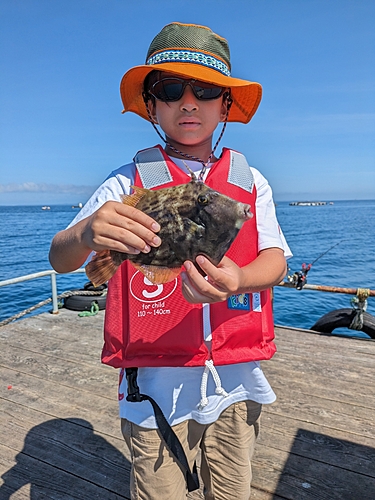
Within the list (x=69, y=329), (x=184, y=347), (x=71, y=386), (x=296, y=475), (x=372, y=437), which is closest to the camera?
(x=184, y=347)

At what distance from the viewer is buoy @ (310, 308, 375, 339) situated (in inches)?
259

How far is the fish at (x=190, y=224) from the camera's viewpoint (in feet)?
5.39

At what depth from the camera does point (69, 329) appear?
274 inches

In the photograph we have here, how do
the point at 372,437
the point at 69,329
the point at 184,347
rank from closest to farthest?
1. the point at 184,347
2. the point at 372,437
3. the point at 69,329

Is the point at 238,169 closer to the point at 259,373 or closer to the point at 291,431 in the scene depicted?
the point at 259,373

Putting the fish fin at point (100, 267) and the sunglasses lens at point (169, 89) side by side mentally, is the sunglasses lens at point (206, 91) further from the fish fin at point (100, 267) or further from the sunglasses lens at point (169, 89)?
the fish fin at point (100, 267)

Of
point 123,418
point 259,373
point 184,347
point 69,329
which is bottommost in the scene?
point 69,329

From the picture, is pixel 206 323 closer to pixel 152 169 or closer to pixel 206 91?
pixel 152 169

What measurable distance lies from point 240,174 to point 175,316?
0.93 metres

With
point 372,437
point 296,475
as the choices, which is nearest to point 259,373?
point 296,475

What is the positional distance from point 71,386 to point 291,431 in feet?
9.09

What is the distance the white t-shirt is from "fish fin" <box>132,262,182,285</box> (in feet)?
1.66

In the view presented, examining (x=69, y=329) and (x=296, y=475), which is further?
(x=69, y=329)

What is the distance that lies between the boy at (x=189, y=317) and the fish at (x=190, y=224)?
320mm
